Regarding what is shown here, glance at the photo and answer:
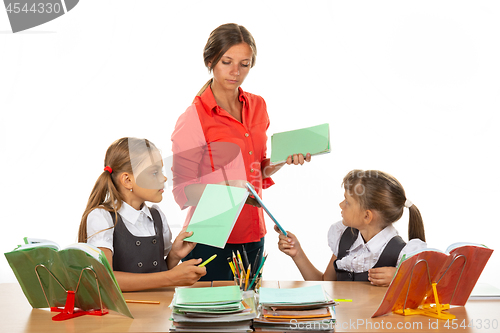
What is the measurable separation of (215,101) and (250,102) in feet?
0.62

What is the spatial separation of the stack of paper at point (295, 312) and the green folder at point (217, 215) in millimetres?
227

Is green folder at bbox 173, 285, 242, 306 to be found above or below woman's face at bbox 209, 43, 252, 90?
below

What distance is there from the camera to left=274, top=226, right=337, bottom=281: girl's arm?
1725 mm

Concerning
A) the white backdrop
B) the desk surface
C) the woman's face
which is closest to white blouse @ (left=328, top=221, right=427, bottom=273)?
the desk surface

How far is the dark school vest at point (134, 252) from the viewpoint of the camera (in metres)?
1.67

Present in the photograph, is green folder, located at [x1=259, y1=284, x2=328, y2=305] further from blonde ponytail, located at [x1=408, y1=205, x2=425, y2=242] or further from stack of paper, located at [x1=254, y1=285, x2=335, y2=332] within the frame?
blonde ponytail, located at [x1=408, y1=205, x2=425, y2=242]

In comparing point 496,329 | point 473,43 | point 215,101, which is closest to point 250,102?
point 215,101

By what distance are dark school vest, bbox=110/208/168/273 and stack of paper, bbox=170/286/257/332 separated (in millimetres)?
462

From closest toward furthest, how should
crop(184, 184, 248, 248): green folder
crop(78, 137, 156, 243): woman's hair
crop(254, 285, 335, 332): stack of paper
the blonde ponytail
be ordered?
crop(254, 285, 335, 332): stack of paper → crop(184, 184, 248, 248): green folder → crop(78, 137, 156, 243): woman's hair → the blonde ponytail

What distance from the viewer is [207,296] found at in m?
1.28

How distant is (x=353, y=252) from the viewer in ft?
6.11

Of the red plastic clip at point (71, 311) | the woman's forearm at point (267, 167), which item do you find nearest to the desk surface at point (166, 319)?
the red plastic clip at point (71, 311)

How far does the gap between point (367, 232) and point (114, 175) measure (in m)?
1.02

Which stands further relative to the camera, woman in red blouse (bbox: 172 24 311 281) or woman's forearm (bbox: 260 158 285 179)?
woman's forearm (bbox: 260 158 285 179)
